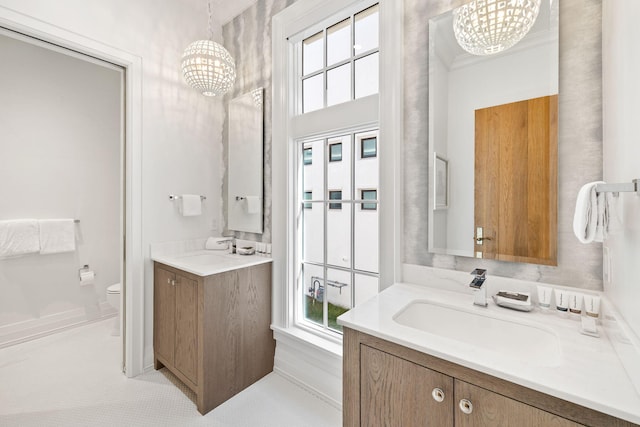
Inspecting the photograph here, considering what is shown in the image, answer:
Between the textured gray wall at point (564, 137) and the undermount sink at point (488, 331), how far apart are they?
0.87 feet

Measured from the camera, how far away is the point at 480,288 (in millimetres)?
1140

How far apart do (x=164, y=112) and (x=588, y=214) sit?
2.57 m

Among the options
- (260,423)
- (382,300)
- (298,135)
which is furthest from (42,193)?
(382,300)

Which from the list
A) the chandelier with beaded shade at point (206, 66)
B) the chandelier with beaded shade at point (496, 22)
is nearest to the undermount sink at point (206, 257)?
the chandelier with beaded shade at point (206, 66)

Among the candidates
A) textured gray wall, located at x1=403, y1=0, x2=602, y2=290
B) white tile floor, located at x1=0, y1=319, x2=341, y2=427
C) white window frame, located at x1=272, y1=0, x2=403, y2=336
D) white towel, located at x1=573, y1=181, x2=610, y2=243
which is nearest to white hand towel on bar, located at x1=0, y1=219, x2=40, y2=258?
white tile floor, located at x1=0, y1=319, x2=341, y2=427

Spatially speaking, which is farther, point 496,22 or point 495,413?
point 496,22

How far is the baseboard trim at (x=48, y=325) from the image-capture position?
8.08 feet

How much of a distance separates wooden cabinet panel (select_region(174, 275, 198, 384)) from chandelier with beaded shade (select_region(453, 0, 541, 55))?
1.93 m

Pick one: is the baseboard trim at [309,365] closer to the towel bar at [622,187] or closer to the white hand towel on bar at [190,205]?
the white hand towel on bar at [190,205]

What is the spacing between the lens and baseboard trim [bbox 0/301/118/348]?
246 centimetres

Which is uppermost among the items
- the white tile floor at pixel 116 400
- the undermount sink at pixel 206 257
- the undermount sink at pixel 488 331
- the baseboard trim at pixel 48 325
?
the undermount sink at pixel 206 257

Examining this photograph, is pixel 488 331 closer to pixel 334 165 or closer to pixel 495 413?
pixel 495 413

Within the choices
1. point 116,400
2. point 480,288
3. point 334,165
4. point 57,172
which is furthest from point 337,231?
point 57,172

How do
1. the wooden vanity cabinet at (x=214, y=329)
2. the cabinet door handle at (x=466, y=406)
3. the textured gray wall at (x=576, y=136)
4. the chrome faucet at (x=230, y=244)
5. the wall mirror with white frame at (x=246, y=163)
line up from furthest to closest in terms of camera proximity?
the chrome faucet at (x=230, y=244) → the wall mirror with white frame at (x=246, y=163) → the wooden vanity cabinet at (x=214, y=329) → the textured gray wall at (x=576, y=136) → the cabinet door handle at (x=466, y=406)
